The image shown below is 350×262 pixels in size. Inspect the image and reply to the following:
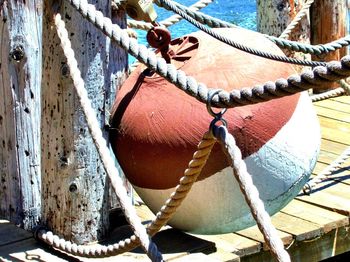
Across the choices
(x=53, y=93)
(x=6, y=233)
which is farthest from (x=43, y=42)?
(x=6, y=233)

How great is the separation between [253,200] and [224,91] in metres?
0.39

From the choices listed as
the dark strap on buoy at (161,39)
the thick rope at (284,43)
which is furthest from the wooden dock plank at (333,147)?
the dark strap on buoy at (161,39)

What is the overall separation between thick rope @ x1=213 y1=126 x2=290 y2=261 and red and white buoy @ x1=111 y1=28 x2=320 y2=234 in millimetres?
680

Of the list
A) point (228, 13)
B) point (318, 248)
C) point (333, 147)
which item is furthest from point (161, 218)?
point (228, 13)

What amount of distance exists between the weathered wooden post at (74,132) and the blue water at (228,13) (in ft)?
34.5

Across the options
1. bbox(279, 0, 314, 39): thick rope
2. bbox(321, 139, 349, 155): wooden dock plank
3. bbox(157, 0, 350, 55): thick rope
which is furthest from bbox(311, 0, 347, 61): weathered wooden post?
bbox(157, 0, 350, 55): thick rope

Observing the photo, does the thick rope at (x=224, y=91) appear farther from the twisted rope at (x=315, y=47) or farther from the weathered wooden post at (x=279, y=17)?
the weathered wooden post at (x=279, y=17)

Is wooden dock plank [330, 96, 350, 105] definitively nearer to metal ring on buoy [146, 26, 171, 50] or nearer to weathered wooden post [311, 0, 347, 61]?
weathered wooden post [311, 0, 347, 61]

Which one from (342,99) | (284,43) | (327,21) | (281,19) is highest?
(284,43)

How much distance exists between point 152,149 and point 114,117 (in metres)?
0.29

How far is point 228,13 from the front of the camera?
1692 cm

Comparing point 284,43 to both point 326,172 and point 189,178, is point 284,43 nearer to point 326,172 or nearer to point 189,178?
point 326,172

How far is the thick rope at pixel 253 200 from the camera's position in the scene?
306 cm

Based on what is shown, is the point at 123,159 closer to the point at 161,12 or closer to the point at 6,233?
the point at 6,233
